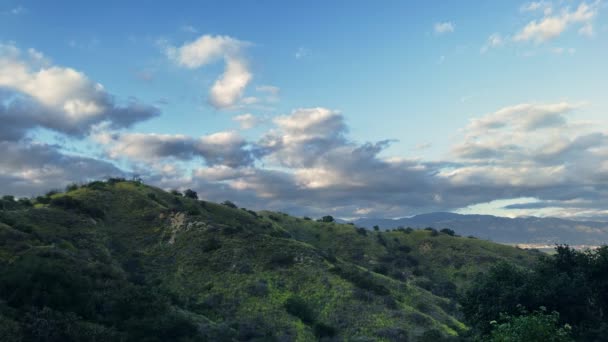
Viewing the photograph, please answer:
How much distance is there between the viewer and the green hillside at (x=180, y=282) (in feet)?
111

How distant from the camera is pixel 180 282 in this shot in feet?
202

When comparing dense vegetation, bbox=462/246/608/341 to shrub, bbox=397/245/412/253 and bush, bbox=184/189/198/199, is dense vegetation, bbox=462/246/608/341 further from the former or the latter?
bush, bbox=184/189/198/199

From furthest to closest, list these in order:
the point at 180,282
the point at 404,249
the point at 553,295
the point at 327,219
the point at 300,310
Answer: the point at 327,219
the point at 404,249
the point at 180,282
the point at 300,310
the point at 553,295

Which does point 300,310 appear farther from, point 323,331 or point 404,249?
point 404,249

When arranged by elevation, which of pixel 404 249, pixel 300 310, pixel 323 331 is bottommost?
pixel 323 331

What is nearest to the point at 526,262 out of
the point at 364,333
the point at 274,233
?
the point at 274,233

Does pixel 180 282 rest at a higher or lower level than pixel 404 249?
lower

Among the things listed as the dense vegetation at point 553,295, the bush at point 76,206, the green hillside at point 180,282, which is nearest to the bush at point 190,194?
the green hillside at point 180,282

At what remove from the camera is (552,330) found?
20.3 metres

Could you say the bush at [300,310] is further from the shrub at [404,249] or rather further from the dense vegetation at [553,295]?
the shrub at [404,249]

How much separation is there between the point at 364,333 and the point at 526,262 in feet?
264

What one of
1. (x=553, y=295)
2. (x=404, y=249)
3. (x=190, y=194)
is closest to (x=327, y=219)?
(x=404, y=249)

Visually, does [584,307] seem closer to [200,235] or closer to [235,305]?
[235,305]

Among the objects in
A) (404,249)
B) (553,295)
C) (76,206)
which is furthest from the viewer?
(404,249)
